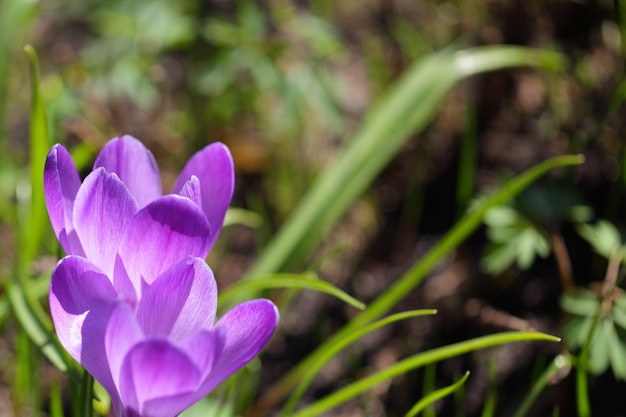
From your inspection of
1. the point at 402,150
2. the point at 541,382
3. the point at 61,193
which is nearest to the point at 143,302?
the point at 61,193

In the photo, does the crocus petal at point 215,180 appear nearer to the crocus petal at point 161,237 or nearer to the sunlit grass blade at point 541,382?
the crocus petal at point 161,237

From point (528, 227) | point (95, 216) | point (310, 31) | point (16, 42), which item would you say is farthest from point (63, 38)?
point (95, 216)

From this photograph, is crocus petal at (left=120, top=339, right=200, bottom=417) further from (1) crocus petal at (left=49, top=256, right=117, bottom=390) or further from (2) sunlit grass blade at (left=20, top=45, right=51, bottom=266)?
(2) sunlit grass blade at (left=20, top=45, right=51, bottom=266)

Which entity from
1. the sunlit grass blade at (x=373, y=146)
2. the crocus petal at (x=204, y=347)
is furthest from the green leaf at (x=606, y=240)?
the crocus petal at (x=204, y=347)

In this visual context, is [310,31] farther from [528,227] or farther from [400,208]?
[528,227]

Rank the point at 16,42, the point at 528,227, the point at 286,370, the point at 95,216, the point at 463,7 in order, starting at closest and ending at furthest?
the point at 95,216 < the point at 528,227 < the point at 286,370 < the point at 463,7 < the point at 16,42

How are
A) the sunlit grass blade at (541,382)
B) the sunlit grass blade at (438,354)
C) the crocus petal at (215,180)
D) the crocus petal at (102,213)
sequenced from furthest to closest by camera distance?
the sunlit grass blade at (541,382) → the sunlit grass blade at (438,354) → the crocus petal at (215,180) → the crocus petal at (102,213)
